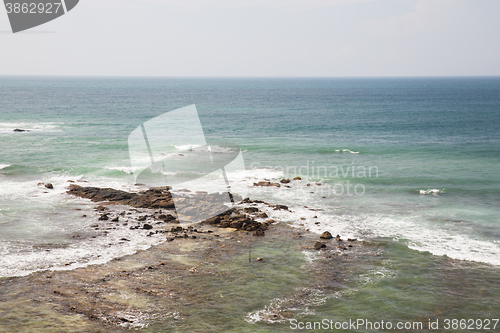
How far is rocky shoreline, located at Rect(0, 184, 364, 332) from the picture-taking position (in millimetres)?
12125

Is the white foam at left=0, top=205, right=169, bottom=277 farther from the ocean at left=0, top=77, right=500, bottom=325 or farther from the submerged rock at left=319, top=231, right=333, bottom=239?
the submerged rock at left=319, top=231, right=333, bottom=239

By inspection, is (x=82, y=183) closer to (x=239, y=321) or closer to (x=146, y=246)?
(x=146, y=246)

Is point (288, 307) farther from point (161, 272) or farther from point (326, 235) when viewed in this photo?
point (326, 235)

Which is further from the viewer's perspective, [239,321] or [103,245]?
[103,245]

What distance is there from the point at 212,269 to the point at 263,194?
39.5 feet

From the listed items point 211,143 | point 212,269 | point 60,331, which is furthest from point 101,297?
point 211,143

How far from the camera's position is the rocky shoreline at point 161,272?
12125 millimetres

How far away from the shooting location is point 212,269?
1591cm

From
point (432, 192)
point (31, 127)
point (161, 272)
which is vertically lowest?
point (432, 192)

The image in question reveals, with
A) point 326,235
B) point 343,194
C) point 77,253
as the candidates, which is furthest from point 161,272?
point 343,194

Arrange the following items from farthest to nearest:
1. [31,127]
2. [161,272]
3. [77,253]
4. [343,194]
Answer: [31,127] < [343,194] < [77,253] < [161,272]

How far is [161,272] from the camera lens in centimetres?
1544

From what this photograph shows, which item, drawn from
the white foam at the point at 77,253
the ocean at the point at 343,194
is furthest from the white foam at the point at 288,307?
the white foam at the point at 77,253

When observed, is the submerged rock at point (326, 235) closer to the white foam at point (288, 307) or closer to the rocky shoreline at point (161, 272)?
the rocky shoreline at point (161, 272)
